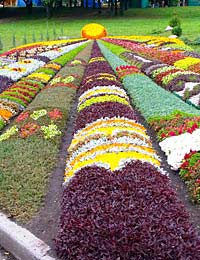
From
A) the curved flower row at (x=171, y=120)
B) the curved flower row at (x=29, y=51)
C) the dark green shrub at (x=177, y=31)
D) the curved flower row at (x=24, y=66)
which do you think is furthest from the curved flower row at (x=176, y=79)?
the dark green shrub at (x=177, y=31)

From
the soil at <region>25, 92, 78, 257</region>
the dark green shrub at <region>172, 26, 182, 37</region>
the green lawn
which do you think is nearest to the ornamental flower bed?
the soil at <region>25, 92, 78, 257</region>

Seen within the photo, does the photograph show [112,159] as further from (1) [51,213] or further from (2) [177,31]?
(2) [177,31]

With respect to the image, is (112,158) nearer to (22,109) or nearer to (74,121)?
(74,121)

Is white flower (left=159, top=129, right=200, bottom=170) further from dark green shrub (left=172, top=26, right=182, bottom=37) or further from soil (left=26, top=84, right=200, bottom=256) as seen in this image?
dark green shrub (left=172, top=26, right=182, bottom=37)

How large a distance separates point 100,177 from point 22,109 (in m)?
7.40

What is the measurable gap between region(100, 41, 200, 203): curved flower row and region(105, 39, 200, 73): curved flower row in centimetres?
311

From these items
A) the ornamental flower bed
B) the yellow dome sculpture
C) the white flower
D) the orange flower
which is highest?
the ornamental flower bed

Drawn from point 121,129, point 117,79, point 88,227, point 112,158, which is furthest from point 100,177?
point 117,79

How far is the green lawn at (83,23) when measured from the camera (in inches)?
1490

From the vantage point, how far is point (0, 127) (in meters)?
12.4

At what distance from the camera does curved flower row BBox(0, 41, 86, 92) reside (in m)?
18.4

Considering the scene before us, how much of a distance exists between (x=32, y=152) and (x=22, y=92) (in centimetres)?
623

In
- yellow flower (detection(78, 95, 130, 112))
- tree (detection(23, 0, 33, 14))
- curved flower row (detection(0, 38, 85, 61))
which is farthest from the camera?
tree (detection(23, 0, 33, 14))

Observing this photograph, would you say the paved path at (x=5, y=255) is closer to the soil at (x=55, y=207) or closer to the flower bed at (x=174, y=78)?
the soil at (x=55, y=207)
